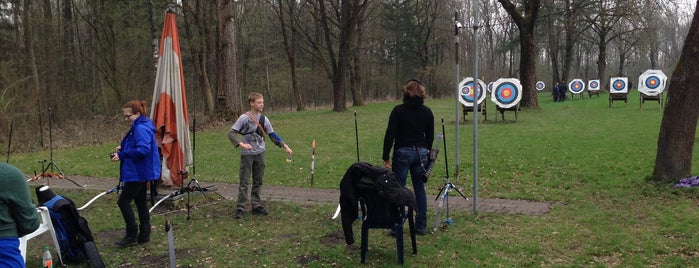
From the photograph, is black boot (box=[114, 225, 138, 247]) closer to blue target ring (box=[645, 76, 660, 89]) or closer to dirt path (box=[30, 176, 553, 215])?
dirt path (box=[30, 176, 553, 215])

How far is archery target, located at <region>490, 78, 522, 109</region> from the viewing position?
776 inches

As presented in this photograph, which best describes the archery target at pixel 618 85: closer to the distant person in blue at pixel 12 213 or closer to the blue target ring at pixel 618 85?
the blue target ring at pixel 618 85

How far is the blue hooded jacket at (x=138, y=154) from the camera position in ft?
18.3

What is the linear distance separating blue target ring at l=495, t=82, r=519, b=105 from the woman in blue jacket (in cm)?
1631

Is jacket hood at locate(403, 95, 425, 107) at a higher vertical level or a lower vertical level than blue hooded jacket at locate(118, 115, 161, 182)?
higher

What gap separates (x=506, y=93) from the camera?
19906 mm

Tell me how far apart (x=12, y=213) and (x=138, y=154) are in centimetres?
257

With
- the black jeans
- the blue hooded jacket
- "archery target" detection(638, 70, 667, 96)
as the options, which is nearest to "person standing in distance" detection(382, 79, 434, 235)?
the blue hooded jacket

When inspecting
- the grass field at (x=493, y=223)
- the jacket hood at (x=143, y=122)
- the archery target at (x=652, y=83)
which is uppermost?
the archery target at (x=652, y=83)

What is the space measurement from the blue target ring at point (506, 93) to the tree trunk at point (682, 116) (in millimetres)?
11743

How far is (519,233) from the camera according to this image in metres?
6.04

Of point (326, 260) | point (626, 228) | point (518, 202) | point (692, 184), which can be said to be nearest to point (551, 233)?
point (626, 228)

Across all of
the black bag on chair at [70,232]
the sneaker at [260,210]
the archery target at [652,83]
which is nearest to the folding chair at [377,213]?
the sneaker at [260,210]

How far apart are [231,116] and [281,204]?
14.0 metres
